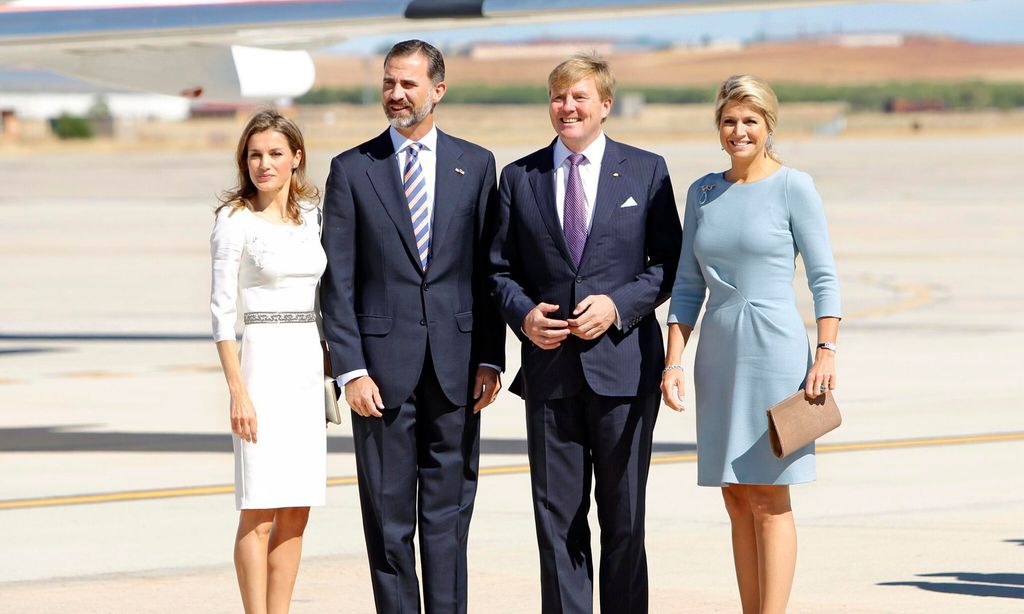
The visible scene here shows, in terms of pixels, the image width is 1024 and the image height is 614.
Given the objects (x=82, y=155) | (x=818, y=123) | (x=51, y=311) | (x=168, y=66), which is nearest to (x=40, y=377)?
(x=168, y=66)

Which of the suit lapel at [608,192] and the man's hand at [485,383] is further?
the man's hand at [485,383]

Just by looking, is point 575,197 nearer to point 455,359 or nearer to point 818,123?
point 455,359

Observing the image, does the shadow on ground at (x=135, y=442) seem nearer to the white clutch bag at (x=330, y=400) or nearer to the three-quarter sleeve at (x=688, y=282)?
the white clutch bag at (x=330, y=400)

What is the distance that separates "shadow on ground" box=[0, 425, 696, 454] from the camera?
1252 centimetres

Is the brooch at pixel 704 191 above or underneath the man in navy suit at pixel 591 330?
above

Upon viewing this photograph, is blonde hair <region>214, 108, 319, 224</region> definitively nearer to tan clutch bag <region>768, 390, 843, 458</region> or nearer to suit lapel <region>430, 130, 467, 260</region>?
suit lapel <region>430, 130, 467, 260</region>

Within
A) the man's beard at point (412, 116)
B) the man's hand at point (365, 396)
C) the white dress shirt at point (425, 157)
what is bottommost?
the man's hand at point (365, 396)

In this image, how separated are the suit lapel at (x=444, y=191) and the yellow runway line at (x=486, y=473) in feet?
14.5

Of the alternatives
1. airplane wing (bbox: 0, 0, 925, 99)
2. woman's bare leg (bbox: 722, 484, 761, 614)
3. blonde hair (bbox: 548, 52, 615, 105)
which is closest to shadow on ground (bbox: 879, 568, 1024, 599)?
woman's bare leg (bbox: 722, 484, 761, 614)

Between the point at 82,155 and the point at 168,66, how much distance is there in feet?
255

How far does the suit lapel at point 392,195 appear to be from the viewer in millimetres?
6934

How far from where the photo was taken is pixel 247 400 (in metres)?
→ 6.93

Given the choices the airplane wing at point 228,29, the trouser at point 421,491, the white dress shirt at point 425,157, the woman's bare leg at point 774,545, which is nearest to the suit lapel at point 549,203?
the white dress shirt at point 425,157

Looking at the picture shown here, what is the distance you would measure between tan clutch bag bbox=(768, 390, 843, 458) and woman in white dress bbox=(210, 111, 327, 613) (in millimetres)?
1916
